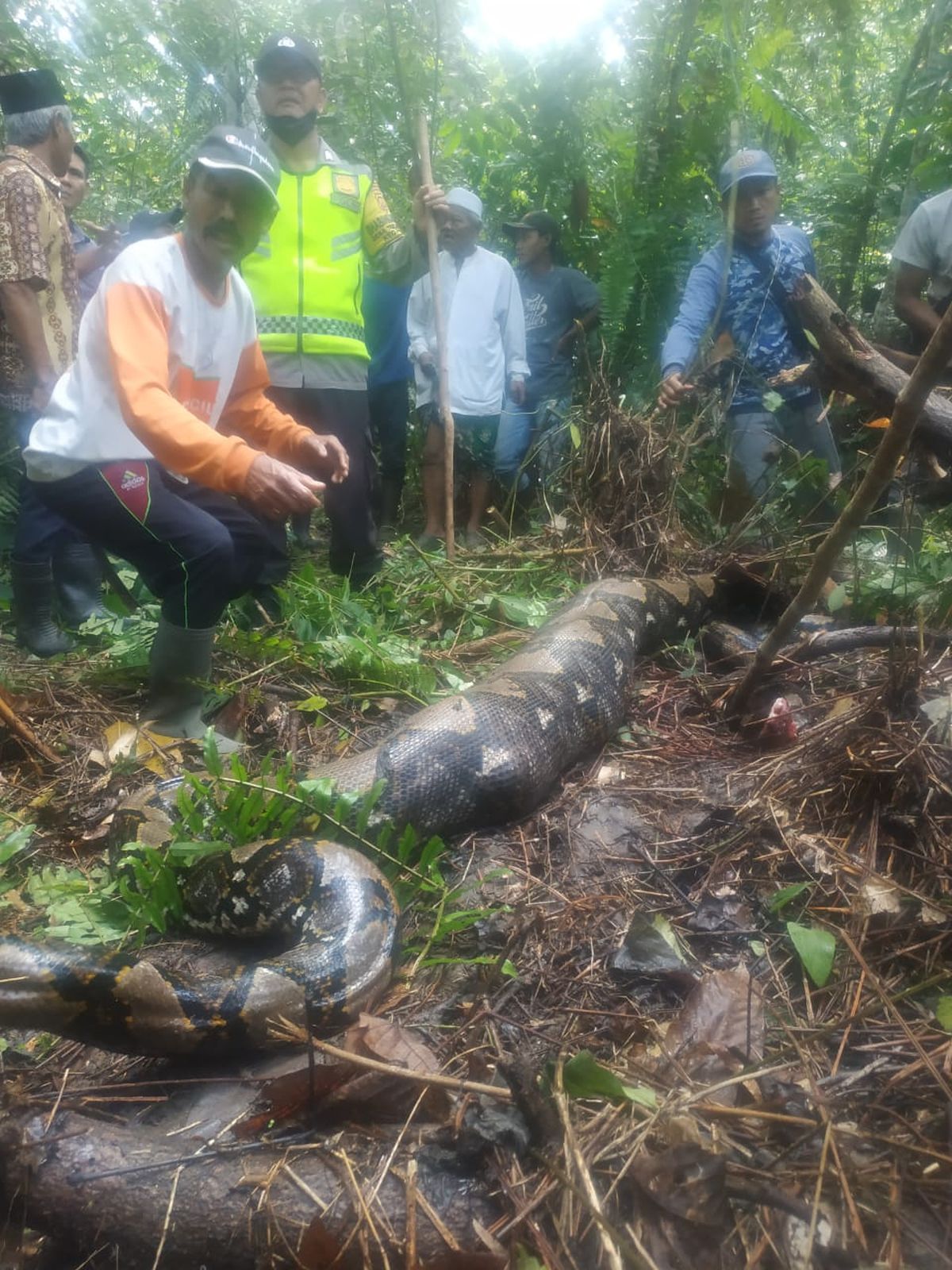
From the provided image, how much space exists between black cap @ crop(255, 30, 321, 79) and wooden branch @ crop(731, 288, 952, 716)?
3.80 metres

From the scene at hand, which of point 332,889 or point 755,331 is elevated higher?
point 755,331

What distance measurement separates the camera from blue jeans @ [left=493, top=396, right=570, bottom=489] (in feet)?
20.2

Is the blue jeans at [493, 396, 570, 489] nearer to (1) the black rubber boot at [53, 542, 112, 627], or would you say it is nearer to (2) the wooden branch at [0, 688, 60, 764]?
(1) the black rubber boot at [53, 542, 112, 627]

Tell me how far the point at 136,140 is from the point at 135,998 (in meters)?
11.7

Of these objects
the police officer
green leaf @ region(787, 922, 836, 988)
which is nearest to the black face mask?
the police officer

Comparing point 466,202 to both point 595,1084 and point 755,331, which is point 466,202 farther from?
point 595,1084

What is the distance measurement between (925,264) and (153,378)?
433 cm

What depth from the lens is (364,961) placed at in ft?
7.40

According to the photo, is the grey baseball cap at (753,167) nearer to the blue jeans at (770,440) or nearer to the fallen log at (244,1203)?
the blue jeans at (770,440)

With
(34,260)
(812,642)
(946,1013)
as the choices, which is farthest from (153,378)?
(946,1013)

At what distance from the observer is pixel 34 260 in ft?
14.0

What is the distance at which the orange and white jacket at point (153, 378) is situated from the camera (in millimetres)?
2916

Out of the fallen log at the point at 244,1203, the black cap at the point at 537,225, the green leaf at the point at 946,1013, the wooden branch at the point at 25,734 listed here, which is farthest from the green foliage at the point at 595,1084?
the black cap at the point at 537,225

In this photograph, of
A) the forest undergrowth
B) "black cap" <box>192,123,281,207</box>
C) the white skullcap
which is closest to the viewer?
the forest undergrowth
